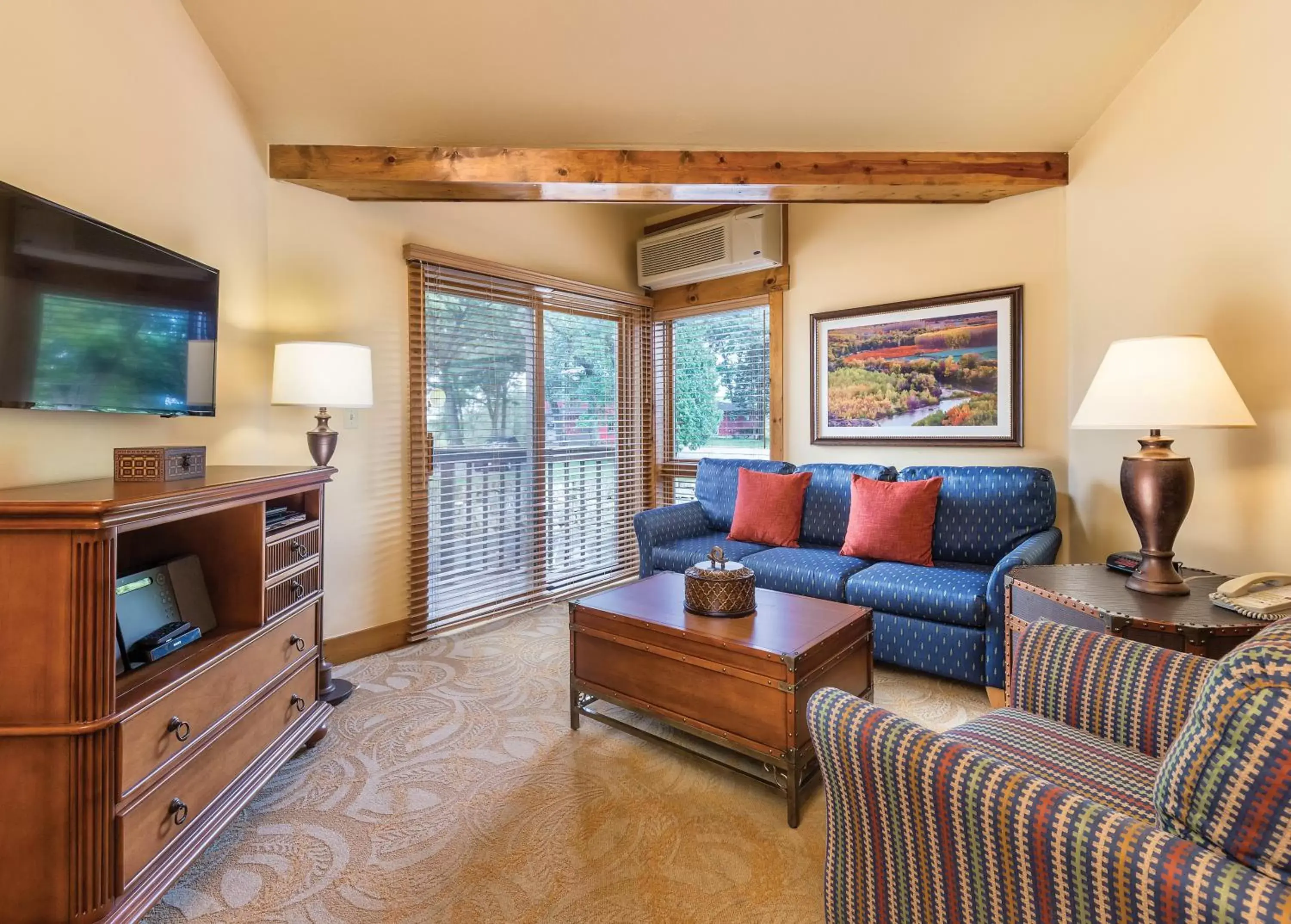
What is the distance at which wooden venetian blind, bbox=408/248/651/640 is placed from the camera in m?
3.44

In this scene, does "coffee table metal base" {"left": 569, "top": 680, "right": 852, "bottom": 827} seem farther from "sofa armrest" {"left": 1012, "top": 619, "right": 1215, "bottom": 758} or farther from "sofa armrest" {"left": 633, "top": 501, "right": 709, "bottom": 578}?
"sofa armrest" {"left": 633, "top": 501, "right": 709, "bottom": 578}

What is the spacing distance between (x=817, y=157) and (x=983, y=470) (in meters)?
1.76

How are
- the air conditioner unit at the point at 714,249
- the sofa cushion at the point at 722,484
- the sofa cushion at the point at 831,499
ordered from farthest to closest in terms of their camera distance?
the air conditioner unit at the point at 714,249 < the sofa cushion at the point at 722,484 < the sofa cushion at the point at 831,499

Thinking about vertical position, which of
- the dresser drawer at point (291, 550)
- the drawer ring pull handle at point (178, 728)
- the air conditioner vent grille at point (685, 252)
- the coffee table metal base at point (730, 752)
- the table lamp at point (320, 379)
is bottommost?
the coffee table metal base at point (730, 752)

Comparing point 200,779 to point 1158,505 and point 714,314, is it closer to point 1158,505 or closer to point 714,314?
A: point 1158,505

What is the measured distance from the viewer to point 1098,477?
292cm

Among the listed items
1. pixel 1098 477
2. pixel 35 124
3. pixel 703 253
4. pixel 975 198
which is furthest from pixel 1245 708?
pixel 703 253

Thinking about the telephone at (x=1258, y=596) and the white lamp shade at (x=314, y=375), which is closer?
the telephone at (x=1258, y=596)

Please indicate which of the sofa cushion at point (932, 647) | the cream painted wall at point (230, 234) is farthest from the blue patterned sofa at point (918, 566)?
the cream painted wall at point (230, 234)

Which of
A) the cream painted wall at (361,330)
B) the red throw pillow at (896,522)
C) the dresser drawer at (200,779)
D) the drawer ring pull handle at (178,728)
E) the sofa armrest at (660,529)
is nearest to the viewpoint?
the dresser drawer at (200,779)

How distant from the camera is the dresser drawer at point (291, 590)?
76.7 inches

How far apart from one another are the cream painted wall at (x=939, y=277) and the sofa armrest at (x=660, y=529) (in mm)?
882

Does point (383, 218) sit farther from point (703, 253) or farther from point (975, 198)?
point (975, 198)

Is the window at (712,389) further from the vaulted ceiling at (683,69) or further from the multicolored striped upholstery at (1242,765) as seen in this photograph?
the multicolored striped upholstery at (1242,765)
